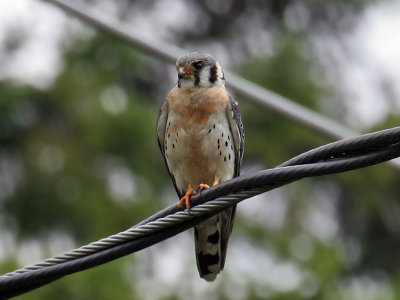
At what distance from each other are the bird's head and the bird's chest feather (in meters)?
0.15

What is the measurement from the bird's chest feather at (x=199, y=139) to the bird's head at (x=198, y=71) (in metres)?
0.15

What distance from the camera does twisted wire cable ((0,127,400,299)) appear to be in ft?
12.0

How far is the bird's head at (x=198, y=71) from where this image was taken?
20.2 ft

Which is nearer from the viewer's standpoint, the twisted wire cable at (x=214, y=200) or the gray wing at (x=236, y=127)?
the twisted wire cable at (x=214, y=200)

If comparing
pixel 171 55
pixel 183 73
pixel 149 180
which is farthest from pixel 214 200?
pixel 149 180

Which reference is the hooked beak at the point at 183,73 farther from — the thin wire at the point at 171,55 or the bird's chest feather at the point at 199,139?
the thin wire at the point at 171,55

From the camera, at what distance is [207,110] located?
233 inches

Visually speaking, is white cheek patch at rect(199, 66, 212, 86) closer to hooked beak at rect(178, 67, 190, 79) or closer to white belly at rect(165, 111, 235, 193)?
hooked beak at rect(178, 67, 190, 79)

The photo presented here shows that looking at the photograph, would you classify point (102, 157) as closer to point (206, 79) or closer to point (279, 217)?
point (279, 217)

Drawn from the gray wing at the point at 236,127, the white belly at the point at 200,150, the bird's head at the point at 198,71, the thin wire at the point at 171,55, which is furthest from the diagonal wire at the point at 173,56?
the white belly at the point at 200,150

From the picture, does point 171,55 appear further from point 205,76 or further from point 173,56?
point 205,76

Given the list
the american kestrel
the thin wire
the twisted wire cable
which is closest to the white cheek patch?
the american kestrel

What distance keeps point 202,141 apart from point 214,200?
1.89 metres

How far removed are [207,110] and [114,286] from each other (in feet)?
11.8
